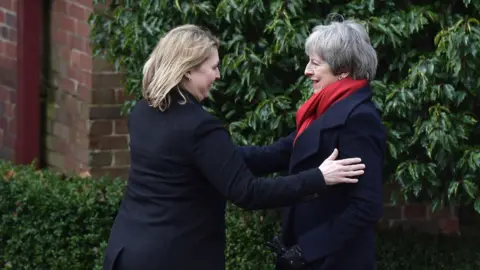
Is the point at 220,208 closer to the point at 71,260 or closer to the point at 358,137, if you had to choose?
the point at 358,137

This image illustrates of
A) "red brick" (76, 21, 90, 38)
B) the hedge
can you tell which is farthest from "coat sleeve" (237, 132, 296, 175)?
"red brick" (76, 21, 90, 38)

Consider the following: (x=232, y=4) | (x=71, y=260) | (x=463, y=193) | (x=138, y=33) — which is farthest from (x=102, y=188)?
(x=463, y=193)

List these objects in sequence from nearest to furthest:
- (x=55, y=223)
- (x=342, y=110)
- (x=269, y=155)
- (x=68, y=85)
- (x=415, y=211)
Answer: (x=342, y=110) < (x=269, y=155) < (x=55, y=223) < (x=415, y=211) < (x=68, y=85)

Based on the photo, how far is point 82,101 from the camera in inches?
318

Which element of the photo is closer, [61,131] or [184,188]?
[184,188]

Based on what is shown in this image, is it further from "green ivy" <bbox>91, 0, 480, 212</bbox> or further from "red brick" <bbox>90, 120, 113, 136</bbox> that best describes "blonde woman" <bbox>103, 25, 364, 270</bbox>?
"red brick" <bbox>90, 120, 113, 136</bbox>

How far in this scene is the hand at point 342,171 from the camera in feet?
14.6

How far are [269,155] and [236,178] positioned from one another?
56 cm

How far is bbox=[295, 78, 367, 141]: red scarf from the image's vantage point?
182 inches

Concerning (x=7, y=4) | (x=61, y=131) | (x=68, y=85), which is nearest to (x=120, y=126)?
(x=68, y=85)

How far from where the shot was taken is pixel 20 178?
743 centimetres

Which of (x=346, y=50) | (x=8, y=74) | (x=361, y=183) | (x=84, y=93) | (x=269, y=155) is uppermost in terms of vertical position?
(x=346, y=50)

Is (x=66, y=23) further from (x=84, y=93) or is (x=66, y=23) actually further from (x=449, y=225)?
(x=449, y=225)

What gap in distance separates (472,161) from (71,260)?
2.64 meters
